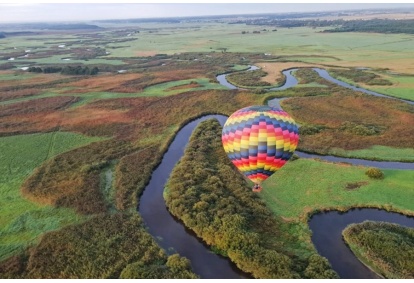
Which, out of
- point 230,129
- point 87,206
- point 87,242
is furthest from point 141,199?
point 230,129

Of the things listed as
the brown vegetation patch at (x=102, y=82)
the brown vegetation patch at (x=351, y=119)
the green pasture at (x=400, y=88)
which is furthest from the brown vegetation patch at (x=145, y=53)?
the green pasture at (x=400, y=88)

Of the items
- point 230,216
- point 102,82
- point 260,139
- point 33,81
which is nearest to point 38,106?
point 102,82

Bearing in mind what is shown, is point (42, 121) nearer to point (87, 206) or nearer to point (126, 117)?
point (126, 117)

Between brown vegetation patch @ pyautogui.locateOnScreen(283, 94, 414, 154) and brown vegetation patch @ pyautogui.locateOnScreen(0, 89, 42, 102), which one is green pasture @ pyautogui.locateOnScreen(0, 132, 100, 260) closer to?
brown vegetation patch @ pyautogui.locateOnScreen(0, 89, 42, 102)

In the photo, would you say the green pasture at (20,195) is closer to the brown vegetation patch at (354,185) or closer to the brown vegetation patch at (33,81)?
the brown vegetation patch at (354,185)

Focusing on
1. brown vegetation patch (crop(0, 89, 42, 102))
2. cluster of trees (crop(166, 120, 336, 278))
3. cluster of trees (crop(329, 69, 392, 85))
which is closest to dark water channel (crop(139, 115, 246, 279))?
cluster of trees (crop(166, 120, 336, 278))

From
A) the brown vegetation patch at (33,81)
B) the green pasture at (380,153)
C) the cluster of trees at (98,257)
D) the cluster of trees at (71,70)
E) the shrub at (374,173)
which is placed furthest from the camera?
the cluster of trees at (71,70)
